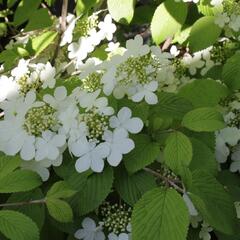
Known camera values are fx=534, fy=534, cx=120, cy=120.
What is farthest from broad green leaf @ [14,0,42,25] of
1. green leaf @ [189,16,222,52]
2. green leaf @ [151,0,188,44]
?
green leaf @ [189,16,222,52]

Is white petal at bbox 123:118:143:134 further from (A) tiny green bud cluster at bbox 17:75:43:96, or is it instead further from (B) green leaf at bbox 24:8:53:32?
(B) green leaf at bbox 24:8:53:32

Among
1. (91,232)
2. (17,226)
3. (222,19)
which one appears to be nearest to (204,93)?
(222,19)

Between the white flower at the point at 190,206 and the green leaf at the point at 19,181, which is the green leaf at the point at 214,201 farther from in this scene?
the green leaf at the point at 19,181

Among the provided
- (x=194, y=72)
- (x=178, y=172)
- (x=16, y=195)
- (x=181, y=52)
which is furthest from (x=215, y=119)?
(x=181, y=52)

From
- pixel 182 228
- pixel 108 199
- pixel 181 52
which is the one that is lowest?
pixel 181 52

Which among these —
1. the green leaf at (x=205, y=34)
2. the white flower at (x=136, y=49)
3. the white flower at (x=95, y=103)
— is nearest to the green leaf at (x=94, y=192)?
the white flower at (x=95, y=103)

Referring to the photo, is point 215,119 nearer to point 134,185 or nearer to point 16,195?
point 134,185
